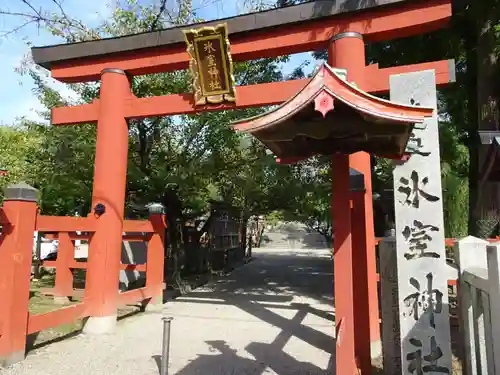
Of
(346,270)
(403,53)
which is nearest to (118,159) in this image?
(346,270)

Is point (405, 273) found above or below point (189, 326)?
above

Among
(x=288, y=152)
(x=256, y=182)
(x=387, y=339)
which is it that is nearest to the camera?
(x=288, y=152)

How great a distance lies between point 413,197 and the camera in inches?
161

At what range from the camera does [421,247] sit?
13.2ft

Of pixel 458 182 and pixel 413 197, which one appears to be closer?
pixel 413 197

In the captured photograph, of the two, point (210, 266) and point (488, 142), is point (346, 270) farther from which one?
point (210, 266)

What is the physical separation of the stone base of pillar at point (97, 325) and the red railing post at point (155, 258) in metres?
1.92

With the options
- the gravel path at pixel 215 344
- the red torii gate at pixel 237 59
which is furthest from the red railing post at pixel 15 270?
the red torii gate at pixel 237 59

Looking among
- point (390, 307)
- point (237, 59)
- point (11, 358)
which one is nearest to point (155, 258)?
point (11, 358)

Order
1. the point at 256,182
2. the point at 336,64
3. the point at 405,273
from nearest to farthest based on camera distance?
the point at 405,273, the point at 336,64, the point at 256,182

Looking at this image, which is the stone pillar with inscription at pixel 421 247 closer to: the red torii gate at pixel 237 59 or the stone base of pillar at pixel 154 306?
the red torii gate at pixel 237 59

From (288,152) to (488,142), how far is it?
3.49 m

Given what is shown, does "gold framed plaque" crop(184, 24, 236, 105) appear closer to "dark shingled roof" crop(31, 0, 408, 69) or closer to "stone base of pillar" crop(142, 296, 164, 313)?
"dark shingled roof" crop(31, 0, 408, 69)

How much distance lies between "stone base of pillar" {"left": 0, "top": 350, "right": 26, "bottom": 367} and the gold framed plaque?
Answer: 187 inches
